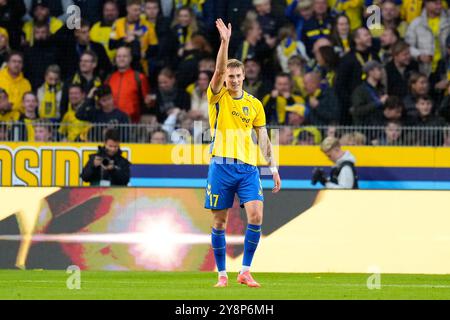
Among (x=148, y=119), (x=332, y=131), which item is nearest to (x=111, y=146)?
(x=148, y=119)

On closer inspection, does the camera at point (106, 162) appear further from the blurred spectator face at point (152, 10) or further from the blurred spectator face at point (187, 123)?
the blurred spectator face at point (152, 10)

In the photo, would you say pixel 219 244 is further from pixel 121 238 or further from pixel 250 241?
pixel 121 238

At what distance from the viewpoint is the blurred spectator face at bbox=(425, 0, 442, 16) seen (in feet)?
66.6

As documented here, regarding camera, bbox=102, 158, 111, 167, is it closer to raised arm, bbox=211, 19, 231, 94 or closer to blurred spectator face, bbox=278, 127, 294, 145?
blurred spectator face, bbox=278, 127, 294, 145

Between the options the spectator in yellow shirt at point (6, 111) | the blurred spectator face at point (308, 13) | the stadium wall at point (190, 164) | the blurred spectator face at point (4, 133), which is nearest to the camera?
the stadium wall at point (190, 164)

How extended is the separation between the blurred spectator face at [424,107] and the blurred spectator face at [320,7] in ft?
7.91

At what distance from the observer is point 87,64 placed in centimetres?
2031

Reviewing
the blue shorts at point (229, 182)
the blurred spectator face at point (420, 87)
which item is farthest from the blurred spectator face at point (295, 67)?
the blue shorts at point (229, 182)

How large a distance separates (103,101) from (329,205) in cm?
615

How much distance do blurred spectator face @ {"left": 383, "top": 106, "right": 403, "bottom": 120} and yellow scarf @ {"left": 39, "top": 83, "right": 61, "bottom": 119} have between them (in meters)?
5.26

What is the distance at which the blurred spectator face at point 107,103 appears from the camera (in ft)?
63.8

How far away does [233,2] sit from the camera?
68.7ft

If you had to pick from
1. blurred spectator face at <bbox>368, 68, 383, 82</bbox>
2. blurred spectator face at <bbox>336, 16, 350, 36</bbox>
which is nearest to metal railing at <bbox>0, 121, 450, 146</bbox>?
blurred spectator face at <bbox>368, 68, 383, 82</bbox>

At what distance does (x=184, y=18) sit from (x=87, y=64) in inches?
72.9
